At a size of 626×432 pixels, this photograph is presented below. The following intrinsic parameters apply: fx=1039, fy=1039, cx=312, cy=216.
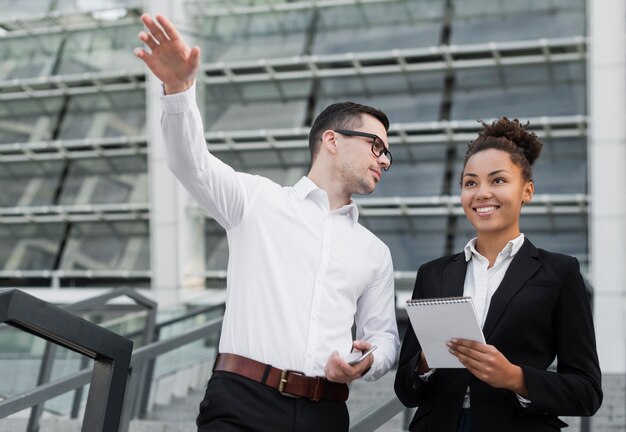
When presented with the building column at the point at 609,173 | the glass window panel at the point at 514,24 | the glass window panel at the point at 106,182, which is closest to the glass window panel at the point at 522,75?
the glass window panel at the point at 514,24

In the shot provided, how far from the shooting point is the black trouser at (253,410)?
338 cm

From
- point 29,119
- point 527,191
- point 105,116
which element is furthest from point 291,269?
point 29,119

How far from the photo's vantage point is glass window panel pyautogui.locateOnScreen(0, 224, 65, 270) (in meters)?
18.0

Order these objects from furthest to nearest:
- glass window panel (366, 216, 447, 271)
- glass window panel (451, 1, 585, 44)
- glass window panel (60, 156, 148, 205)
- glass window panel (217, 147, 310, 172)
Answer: glass window panel (60, 156, 148, 205) → glass window panel (217, 147, 310, 172) → glass window panel (366, 216, 447, 271) → glass window panel (451, 1, 585, 44)

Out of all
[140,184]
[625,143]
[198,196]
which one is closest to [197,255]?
[140,184]

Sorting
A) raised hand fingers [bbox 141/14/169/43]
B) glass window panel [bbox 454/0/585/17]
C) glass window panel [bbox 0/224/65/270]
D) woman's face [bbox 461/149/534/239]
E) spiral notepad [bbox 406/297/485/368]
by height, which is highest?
glass window panel [bbox 454/0/585/17]

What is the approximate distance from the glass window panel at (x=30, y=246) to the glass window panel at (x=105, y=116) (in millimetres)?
1684

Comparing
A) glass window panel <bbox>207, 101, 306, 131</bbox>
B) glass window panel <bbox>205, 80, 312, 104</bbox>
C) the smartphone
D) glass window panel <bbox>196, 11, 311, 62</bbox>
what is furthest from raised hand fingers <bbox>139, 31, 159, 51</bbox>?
glass window panel <bbox>196, 11, 311, 62</bbox>

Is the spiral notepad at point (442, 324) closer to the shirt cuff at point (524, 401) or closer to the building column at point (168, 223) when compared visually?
the shirt cuff at point (524, 401)

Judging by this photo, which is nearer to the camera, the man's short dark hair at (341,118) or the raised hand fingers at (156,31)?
the raised hand fingers at (156,31)

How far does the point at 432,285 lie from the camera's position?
3613 mm

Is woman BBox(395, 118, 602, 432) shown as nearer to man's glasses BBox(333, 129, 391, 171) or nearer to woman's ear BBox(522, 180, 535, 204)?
woman's ear BBox(522, 180, 535, 204)

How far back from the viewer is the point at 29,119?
18500 millimetres

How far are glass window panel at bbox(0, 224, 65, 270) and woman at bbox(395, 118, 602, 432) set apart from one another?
49.8 feet
